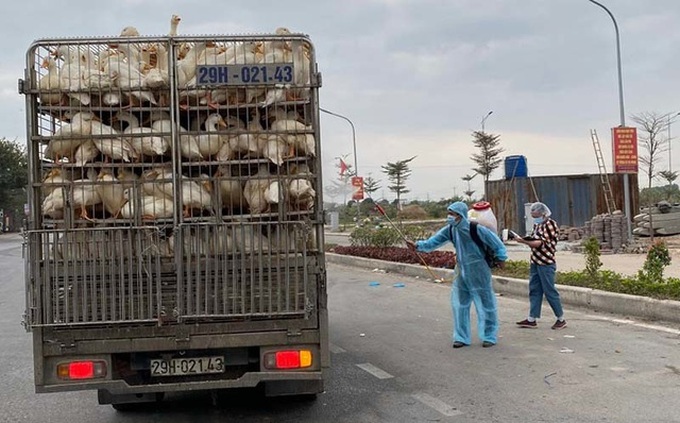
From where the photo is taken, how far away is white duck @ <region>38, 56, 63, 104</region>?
4.24 m

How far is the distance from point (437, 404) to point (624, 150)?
14465 millimetres

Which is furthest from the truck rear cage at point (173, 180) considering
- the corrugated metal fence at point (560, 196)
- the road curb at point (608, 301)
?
A: the corrugated metal fence at point (560, 196)

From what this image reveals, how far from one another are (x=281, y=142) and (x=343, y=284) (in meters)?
9.16

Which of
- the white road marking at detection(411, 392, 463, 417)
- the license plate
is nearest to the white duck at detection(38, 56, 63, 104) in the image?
the license plate

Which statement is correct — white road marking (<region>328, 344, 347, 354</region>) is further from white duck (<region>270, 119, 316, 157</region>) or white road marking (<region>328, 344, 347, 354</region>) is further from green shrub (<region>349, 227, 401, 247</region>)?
green shrub (<region>349, 227, 401, 247</region>)

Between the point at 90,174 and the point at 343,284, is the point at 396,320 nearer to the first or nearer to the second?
the point at 343,284

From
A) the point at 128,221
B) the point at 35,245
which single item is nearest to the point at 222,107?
the point at 128,221

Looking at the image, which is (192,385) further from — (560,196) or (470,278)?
(560,196)

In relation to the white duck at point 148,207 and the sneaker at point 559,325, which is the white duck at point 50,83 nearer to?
the white duck at point 148,207

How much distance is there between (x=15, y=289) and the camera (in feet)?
45.9

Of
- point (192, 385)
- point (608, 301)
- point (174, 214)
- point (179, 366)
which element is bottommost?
point (608, 301)

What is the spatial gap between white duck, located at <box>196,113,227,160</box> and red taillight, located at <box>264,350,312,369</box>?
1381 millimetres

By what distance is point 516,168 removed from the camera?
22.2 metres

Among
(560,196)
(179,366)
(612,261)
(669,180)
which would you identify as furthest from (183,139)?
(669,180)
